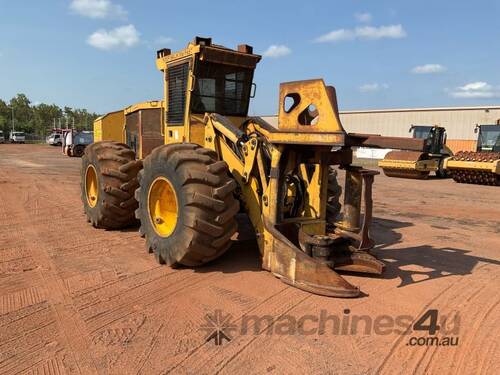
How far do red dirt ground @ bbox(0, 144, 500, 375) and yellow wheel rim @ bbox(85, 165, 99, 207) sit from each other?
2.63ft

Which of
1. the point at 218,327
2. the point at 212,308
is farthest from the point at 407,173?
the point at 218,327

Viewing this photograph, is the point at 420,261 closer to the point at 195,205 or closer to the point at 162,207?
the point at 195,205

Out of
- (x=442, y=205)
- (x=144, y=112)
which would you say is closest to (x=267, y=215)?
(x=144, y=112)

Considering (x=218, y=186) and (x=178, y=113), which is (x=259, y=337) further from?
(x=178, y=113)

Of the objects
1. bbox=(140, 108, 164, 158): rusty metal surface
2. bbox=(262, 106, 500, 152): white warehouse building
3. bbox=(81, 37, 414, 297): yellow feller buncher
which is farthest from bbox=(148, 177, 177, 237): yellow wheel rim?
bbox=(262, 106, 500, 152): white warehouse building

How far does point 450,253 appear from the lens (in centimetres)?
633

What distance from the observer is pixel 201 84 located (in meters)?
6.10

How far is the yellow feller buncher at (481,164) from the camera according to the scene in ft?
55.4

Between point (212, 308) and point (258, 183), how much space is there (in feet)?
5.31

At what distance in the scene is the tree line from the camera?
267ft

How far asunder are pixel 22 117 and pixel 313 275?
95.1 metres

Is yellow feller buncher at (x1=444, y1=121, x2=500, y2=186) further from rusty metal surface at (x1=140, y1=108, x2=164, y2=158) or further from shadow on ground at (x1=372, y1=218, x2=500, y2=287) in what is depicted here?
rusty metal surface at (x1=140, y1=108, x2=164, y2=158)

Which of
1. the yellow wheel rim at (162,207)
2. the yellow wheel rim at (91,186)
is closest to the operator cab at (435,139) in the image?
the yellow wheel rim at (91,186)

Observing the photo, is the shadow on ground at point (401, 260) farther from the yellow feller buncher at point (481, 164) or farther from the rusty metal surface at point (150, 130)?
the yellow feller buncher at point (481, 164)
